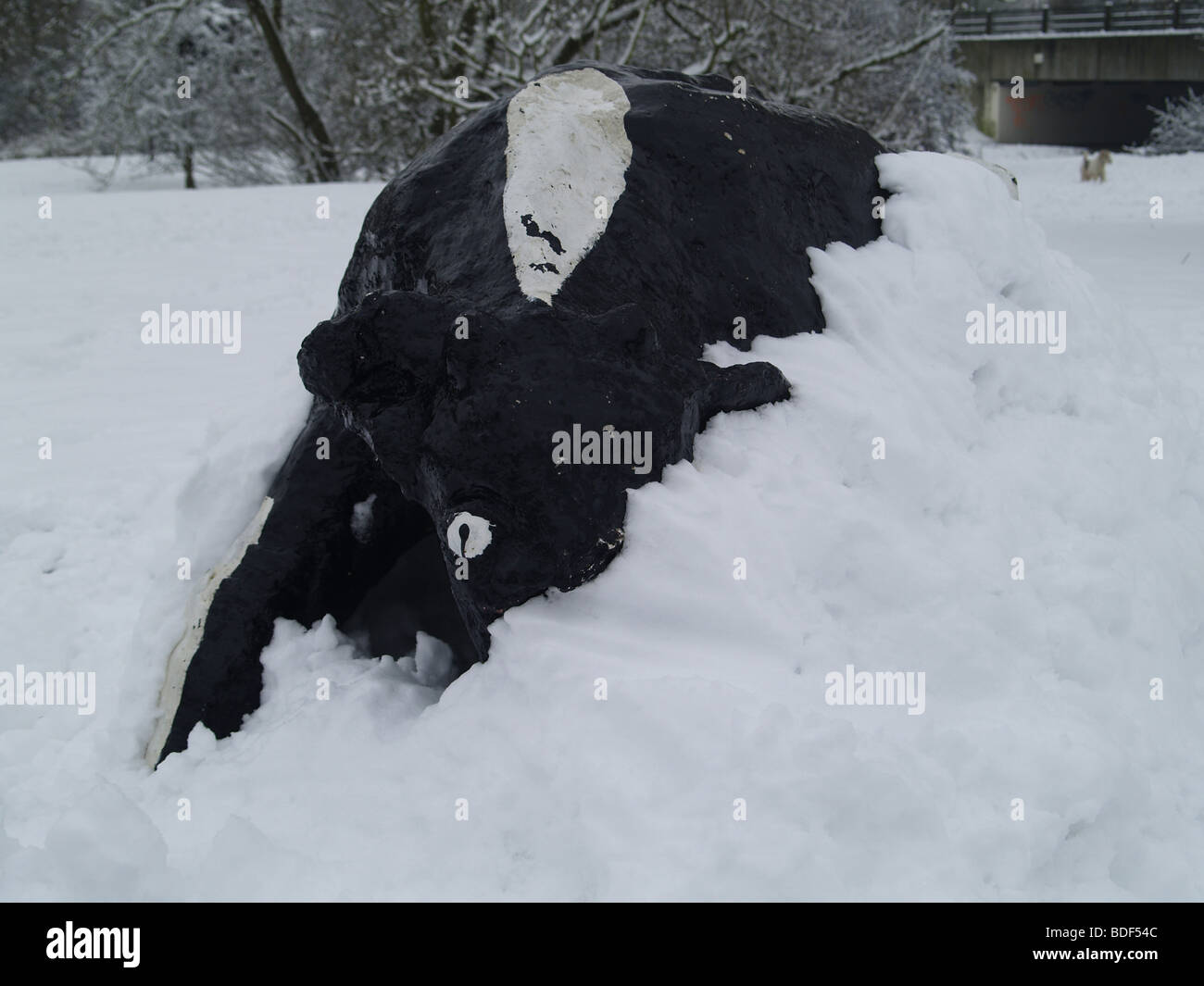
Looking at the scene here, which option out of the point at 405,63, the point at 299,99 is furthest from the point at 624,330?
the point at 299,99

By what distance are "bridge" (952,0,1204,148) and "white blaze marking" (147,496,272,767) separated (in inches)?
761

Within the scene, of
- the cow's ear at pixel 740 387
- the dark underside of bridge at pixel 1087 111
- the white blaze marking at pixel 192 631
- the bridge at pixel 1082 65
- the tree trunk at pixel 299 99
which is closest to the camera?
the cow's ear at pixel 740 387

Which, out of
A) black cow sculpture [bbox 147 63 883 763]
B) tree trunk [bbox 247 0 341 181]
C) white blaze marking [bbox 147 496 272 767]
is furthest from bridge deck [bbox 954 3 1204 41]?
white blaze marking [bbox 147 496 272 767]

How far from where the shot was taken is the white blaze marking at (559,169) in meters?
2.68

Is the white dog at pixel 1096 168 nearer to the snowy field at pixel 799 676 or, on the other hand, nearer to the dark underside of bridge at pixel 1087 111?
the dark underside of bridge at pixel 1087 111

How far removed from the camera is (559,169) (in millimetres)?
2846

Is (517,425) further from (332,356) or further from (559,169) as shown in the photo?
(559,169)

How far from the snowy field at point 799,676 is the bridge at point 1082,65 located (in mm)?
18269

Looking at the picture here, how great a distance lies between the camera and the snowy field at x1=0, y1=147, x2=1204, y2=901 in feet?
6.68

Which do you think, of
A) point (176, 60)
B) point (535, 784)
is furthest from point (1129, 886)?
point (176, 60)

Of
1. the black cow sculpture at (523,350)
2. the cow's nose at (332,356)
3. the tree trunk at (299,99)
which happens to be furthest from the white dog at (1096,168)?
the cow's nose at (332,356)

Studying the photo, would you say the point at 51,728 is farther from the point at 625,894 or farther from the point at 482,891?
the point at 625,894

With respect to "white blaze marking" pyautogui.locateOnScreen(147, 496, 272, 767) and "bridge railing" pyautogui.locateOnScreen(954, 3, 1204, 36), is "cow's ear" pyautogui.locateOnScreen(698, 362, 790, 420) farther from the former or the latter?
"bridge railing" pyautogui.locateOnScreen(954, 3, 1204, 36)

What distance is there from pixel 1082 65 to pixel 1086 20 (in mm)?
1499
